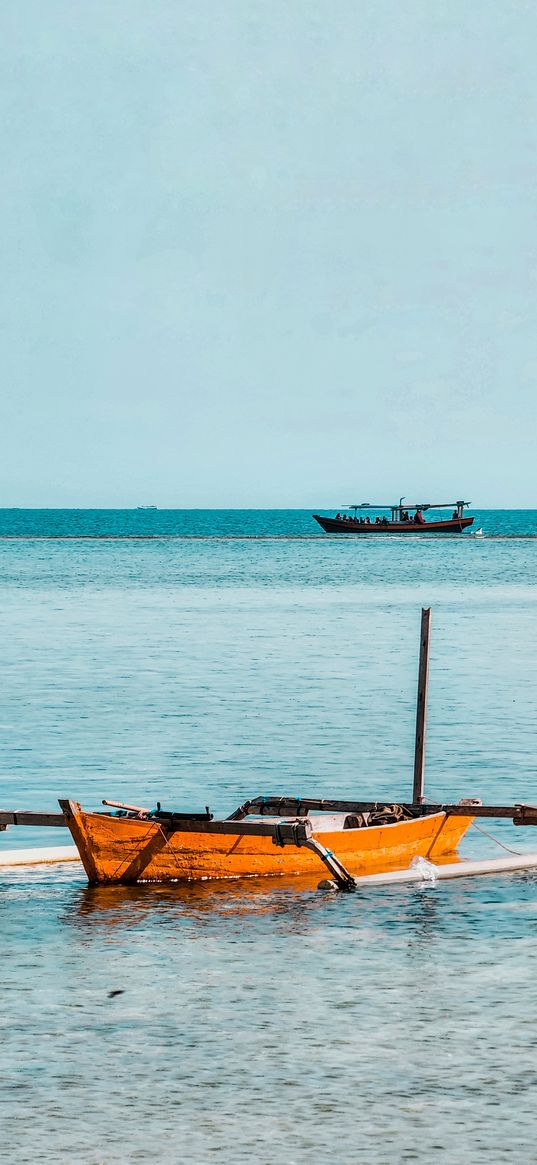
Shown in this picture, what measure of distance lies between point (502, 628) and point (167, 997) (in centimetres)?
4977

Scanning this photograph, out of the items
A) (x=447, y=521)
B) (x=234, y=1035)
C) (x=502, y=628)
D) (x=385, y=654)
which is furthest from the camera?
(x=447, y=521)

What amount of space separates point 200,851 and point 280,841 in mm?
1093

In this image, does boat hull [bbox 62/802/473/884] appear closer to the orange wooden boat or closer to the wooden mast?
the orange wooden boat

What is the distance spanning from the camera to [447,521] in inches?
7864

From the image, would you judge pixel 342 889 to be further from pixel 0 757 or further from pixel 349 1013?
A: pixel 0 757

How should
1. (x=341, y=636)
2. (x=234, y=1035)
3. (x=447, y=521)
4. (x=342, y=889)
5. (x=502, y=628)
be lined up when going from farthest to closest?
(x=447, y=521)
(x=502, y=628)
(x=341, y=636)
(x=342, y=889)
(x=234, y=1035)

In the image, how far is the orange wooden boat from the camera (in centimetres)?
1975

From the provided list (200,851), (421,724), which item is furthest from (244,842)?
(421,724)

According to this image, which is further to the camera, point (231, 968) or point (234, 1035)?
point (231, 968)

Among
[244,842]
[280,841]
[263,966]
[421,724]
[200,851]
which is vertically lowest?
[263,966]

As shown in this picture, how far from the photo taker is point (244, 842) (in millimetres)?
20312

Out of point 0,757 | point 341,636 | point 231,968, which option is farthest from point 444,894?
point 341,636

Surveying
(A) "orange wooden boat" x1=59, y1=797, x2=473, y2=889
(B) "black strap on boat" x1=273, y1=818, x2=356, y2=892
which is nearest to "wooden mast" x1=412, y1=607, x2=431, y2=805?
(A) "orange wooden boat" x1=59, y1=797, x2=473, y2=889

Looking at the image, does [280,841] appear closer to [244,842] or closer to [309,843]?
[309,843]
